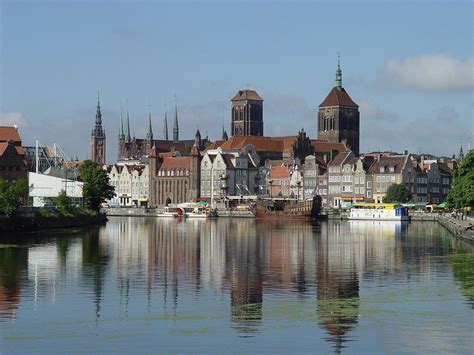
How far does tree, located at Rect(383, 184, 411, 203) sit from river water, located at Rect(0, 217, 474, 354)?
340 ft

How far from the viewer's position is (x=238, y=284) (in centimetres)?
5025

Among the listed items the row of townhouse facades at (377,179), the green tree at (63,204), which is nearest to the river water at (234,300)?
the green tree at (63,204)

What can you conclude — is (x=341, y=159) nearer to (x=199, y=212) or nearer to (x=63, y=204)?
(x=199, y=212)

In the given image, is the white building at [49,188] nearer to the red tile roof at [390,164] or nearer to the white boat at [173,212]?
the white boat at [173,212]

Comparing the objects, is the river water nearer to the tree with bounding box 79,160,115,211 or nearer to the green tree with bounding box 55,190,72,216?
the green tree with bounding box 55,190,72,216

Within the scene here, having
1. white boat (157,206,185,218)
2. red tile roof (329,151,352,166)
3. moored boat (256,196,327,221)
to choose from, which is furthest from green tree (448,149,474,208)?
red tile roof (329,151,352,166)

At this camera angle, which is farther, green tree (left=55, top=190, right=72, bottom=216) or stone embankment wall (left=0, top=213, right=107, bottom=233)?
green tree (left=55, top=190, right=72, bottom=216)

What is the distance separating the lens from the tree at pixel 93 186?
128625 millimetres

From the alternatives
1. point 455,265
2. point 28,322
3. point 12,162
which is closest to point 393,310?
point 28,322

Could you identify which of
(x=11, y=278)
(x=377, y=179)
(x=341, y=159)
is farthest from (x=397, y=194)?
(x=11, y=278)

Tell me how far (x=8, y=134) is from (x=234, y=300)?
343 ft

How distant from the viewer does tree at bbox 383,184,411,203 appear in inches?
6978

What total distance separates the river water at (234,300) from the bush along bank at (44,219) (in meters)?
14.9

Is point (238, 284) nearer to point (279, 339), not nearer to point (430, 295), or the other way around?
point (430, 295)
